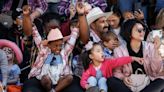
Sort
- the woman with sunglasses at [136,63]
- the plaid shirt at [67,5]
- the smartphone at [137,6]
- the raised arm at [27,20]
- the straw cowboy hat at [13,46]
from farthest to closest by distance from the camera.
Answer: the smartphone at [137,6]
the plaid shirt at [67,5]
the straw cowboy hat at [13,46]
the raised arm at [27,20]
the woman with sunglasses at [136,63]

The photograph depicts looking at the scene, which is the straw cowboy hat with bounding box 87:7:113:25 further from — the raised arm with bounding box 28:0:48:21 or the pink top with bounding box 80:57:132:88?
the raised arm with bounding box 28:0:48:21

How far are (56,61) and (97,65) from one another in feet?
1.26

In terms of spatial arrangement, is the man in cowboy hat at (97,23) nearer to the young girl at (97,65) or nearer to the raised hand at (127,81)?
the young girl at (97,65)

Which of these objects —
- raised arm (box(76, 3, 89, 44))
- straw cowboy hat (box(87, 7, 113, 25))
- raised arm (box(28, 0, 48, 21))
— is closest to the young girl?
raised arm (box(76, 3, 89, 44))

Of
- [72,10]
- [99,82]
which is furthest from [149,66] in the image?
[72,10]

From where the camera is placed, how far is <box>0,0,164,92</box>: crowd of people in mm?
4641

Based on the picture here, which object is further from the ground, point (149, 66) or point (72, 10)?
point (72, 10)

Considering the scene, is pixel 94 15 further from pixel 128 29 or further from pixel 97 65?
pixel 97 65

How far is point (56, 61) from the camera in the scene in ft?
15.7

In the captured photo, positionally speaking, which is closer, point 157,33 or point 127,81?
point 127,81

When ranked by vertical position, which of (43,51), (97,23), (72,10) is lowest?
(43,51)

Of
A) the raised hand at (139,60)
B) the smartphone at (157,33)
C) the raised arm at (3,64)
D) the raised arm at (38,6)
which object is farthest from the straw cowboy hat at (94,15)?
the raised arm at (3,64)

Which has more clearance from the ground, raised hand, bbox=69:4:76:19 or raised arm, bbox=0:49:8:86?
raised hand, bbox=69:4:76:19

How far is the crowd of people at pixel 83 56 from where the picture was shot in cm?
464
